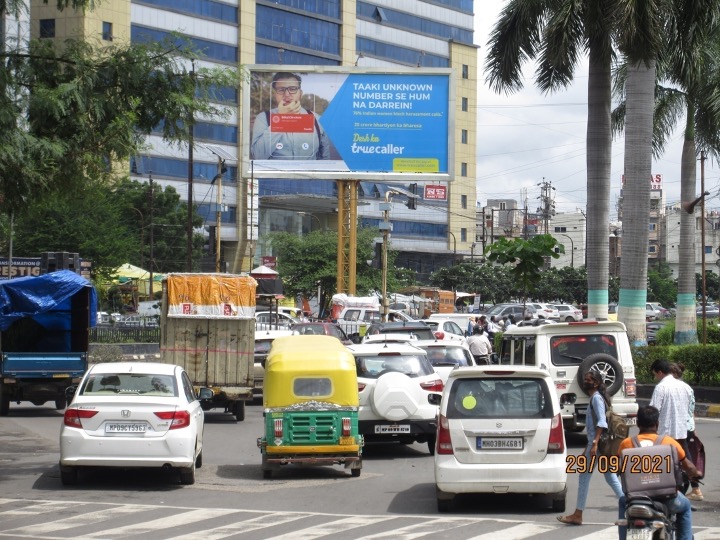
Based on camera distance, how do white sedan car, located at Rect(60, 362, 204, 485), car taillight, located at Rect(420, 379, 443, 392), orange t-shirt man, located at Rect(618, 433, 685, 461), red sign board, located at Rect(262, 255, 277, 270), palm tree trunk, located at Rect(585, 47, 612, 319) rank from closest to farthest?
orange t-shirt man, located at Rect(618, 433, 685, 461) < white sedan car, located at Rect(60, 362, 204, 485) < car taillight, located at Rect(420, 379, 443, 392) < palm tree trunk, located at Rect(585, 47, 612, 319) < red sign board, located at Rect(262, 255, 277, 270)

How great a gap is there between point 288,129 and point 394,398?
28289 mm

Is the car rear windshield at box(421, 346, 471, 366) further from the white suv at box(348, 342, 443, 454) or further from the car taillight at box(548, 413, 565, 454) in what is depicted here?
the car taillight at box(548, 413, 565, 454)

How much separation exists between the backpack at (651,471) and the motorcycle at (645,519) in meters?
0.06

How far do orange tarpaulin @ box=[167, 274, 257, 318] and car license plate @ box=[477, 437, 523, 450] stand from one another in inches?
456

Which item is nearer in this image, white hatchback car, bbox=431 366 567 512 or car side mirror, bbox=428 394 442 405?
white hatchback car, bbox=431 366 567 512

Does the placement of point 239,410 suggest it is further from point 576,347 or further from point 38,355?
point 576,347

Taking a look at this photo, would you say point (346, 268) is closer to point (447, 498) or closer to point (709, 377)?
point (709, 377)

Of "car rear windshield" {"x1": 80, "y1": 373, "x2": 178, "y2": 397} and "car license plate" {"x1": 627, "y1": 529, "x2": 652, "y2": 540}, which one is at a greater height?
"car rear windshield" {"x1": 80, "y1": 373, "x2": 178, "y2": 397}

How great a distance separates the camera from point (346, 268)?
62250 mm

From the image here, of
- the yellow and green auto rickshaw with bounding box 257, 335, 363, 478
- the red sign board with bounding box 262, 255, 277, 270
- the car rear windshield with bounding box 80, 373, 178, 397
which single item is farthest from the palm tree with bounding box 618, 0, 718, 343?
the red sign board with bounding box 262, 255, 277, 270

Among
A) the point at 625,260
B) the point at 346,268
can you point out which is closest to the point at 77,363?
the point at 625,260

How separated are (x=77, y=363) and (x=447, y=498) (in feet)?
46.2

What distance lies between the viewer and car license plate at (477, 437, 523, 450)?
11.8 m

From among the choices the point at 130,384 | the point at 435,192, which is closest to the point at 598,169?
the point at 130,384
